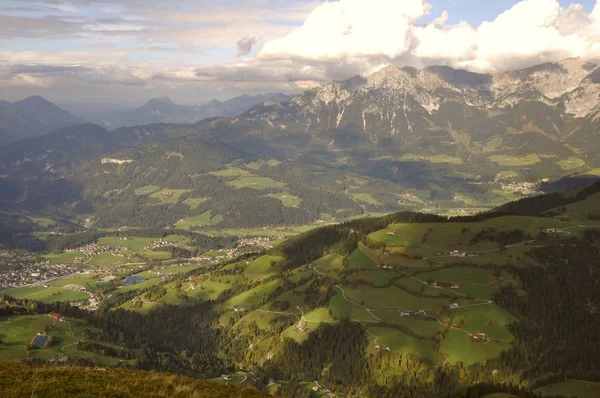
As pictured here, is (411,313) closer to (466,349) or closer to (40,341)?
(466,349)

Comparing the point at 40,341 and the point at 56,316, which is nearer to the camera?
the point at 40,341

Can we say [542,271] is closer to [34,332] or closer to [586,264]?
[586,264]

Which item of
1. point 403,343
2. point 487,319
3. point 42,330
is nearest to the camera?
point 403,343

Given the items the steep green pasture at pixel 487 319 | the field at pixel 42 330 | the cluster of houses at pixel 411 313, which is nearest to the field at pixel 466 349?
the steep green pasture at pixel 487 319

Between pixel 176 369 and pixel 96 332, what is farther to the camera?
pixel 96 332

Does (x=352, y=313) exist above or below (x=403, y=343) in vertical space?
below

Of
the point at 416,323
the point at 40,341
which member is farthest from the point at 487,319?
the point at 40,341

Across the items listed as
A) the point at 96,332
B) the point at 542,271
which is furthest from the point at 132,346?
the point at 542,271

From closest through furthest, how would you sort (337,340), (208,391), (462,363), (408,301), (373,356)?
1. (208,391)
2. (462,363)
3. (373,356)
4. (337,340)
5. (408,301)
